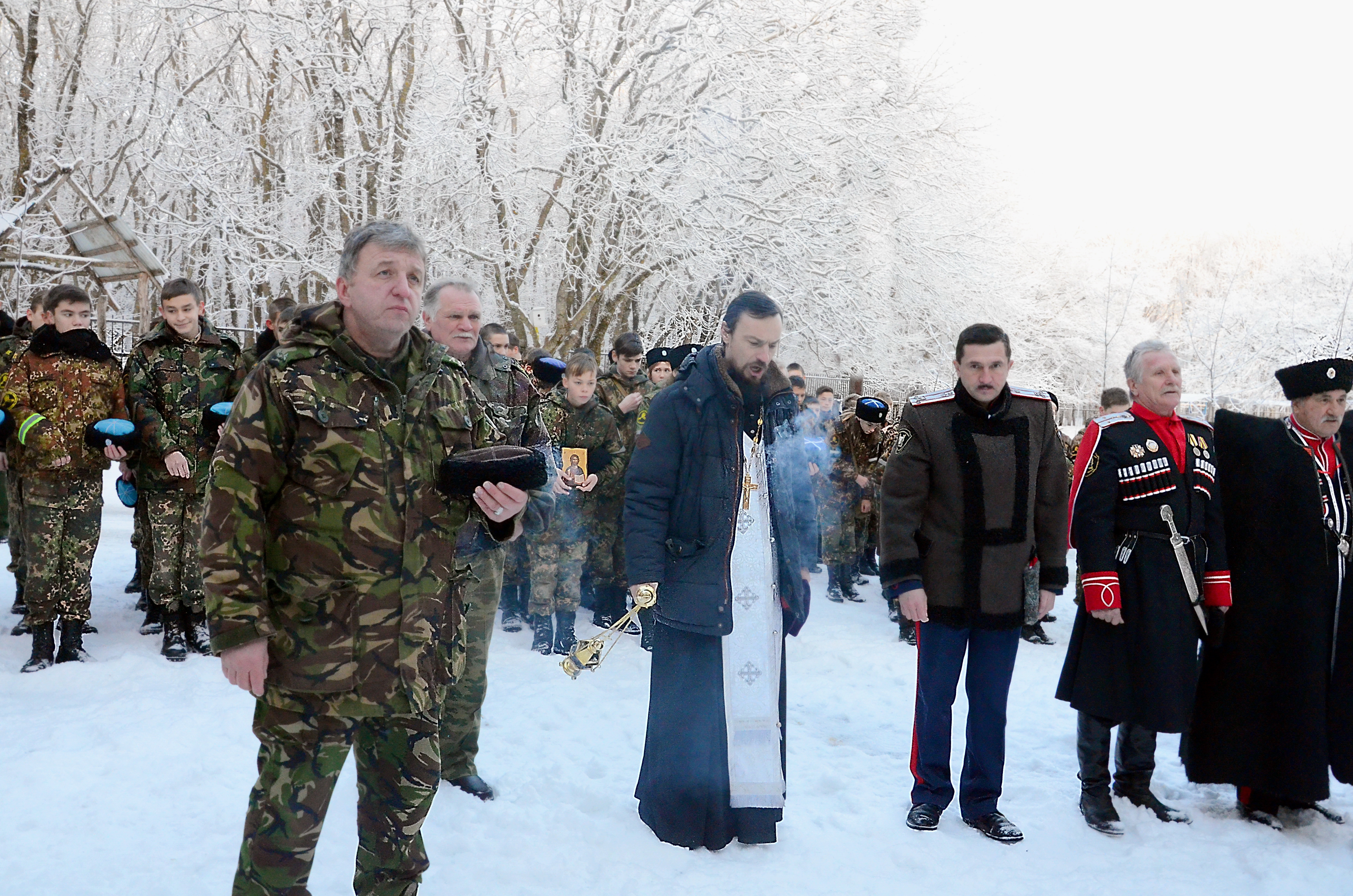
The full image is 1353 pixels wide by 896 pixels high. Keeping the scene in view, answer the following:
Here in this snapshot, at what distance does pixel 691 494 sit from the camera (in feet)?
12.0

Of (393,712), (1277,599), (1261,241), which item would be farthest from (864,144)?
(1261,241)

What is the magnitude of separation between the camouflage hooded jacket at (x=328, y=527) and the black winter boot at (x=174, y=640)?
4.14 m

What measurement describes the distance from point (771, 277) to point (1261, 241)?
109 feet

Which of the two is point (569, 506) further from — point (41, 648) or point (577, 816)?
point (41, 648)

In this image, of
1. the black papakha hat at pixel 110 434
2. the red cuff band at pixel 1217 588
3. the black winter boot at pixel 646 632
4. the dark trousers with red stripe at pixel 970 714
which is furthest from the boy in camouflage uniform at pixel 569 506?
the red cuff band at pixel 1217 588

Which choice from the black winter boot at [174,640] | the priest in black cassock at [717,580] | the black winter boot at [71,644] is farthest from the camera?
the black winter boot at [174,640]

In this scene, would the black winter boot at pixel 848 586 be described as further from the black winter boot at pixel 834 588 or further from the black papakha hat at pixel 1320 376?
the black papakha hat at pixel 1320 376

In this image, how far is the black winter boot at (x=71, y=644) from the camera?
5617 mm

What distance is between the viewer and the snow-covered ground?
3.40 m

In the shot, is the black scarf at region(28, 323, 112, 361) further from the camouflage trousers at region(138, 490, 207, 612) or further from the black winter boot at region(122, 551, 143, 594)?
the black winter boot at region(122, 551, 143, 594)

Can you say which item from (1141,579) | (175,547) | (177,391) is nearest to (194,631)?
(175,547)

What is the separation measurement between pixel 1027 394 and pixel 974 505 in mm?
593

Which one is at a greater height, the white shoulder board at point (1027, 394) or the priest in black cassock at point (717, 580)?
the white shoulder board at point (1027, 394)

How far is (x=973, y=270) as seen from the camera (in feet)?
61.5
